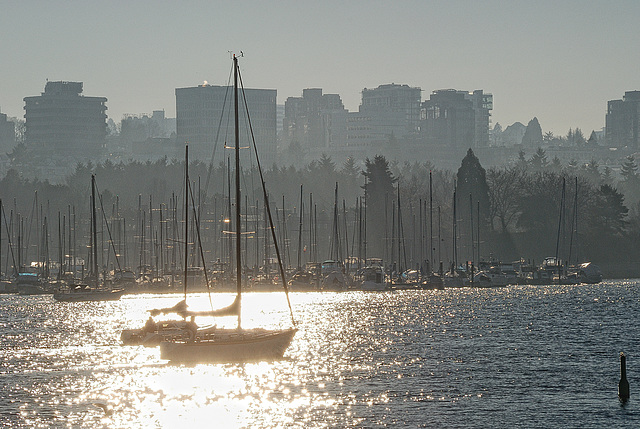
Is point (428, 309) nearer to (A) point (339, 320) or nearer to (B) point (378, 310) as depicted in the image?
(B) point (378, 310)

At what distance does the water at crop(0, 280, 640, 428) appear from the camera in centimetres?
5325

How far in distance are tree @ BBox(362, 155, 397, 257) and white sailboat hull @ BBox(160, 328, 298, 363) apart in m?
99.1

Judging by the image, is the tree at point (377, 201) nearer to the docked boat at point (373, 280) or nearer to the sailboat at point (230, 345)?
the docked boat at point (373, 280)

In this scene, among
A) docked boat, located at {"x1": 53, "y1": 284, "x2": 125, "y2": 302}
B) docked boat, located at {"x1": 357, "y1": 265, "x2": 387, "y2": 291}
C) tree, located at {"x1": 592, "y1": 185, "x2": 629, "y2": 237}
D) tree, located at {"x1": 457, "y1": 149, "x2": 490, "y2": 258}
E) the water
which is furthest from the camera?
tree, located at {"x1": 592, "y1": 185, "x2": 629, "y2": 237}

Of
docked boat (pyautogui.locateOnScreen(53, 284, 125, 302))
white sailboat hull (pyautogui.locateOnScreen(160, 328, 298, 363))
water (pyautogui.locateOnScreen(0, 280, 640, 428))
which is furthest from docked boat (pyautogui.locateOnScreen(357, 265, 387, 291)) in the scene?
white sailboat hull (pyautogui.locateOnScreen(160, 328, 298, 363))

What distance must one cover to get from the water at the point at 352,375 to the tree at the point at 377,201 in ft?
196

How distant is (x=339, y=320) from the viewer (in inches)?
3954

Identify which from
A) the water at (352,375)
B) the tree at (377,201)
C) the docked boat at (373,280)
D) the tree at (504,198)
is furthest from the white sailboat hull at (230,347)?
the tree at (504,198)

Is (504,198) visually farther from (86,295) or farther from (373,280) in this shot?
(86,295)

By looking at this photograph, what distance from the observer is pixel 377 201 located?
170625 millimetres

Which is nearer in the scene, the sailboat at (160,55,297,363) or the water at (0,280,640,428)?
the water at (0,280,640,428)

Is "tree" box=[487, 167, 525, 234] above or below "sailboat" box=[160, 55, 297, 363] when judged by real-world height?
above

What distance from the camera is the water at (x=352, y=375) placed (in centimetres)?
5325

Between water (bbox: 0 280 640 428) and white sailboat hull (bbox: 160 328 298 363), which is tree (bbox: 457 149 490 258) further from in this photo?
white sailboat hull (bbox: 160 328 298 363)
